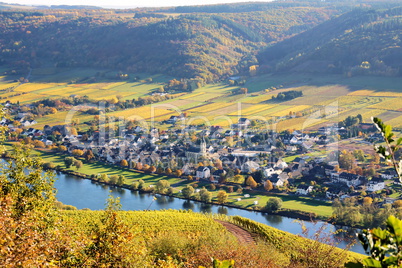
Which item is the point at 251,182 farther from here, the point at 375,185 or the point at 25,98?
the point at 25,98

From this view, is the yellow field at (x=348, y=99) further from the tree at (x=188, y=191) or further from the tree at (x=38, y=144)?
the tree at (x=38, y=144)

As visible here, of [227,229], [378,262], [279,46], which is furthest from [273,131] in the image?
[279,46]

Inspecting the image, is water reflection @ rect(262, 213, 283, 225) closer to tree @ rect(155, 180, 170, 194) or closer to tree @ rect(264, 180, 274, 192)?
tree @ rect(264, 180, 274, 192)

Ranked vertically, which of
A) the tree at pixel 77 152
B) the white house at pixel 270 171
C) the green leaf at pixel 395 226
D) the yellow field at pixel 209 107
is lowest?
the white house at pixel 270 171

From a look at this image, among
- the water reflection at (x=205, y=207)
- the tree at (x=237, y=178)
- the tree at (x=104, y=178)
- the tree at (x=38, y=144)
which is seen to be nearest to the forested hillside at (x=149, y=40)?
the tree at (x=38, y=144)

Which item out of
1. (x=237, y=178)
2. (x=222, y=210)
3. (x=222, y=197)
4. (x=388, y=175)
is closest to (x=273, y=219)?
(x=222, y=210)

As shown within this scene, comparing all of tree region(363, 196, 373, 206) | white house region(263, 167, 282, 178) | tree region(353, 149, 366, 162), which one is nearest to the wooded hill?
tree region(353, 149, 366, 162)

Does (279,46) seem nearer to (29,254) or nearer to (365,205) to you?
(365,205)
